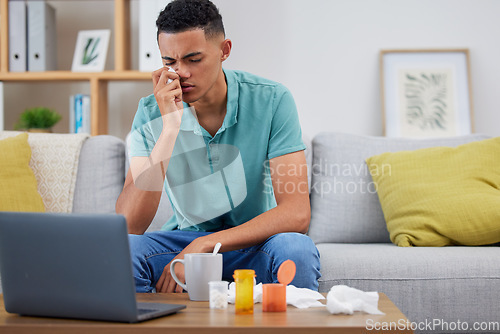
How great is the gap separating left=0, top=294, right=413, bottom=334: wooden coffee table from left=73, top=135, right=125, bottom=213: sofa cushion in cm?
113

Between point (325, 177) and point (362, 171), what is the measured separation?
14 cm

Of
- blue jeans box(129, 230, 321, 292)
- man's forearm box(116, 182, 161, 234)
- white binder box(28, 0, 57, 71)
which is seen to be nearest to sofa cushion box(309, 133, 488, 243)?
blue jeans box(129, 230, 321, 292)

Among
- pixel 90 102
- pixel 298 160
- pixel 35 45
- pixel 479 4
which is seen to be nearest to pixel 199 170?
pixel 298 160

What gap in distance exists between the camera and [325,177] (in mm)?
2053

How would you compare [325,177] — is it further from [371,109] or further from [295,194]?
[371,109]

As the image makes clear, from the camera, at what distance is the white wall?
2.70 meters

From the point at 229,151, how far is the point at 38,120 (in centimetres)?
136

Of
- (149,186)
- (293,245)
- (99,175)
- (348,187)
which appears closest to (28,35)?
(99,175)

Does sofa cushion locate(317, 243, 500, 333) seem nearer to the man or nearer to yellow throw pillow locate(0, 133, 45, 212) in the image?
the man

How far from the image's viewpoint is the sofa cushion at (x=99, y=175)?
6.63 feet

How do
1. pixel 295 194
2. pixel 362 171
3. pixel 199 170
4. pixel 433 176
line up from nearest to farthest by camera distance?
pixel 295 194
pixel 199 170
pixel 433 176
pixel 362 171

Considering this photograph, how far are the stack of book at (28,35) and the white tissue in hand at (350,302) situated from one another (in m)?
2.17

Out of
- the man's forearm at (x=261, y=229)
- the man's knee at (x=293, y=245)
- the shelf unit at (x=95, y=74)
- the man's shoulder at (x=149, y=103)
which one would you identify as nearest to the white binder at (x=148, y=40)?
the shelf unit at (x=95, y=74)

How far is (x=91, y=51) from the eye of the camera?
8.75 ft
